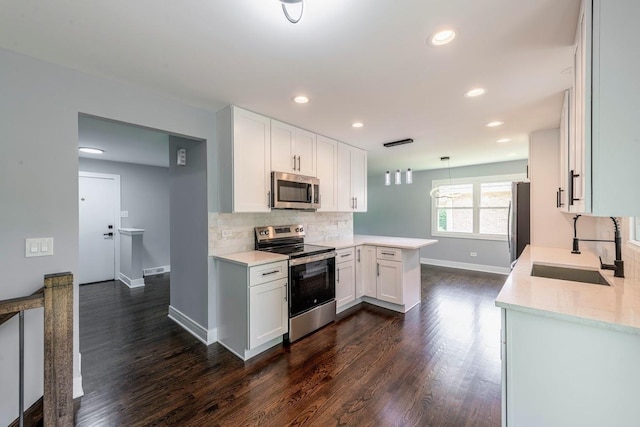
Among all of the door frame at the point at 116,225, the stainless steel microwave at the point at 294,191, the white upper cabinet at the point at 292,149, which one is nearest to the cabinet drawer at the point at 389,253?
the stainless steel microwave at the point at 294,191

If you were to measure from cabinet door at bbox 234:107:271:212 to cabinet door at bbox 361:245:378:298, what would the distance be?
1.69 metres

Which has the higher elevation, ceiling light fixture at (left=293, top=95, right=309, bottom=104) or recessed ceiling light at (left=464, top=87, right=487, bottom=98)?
ceiling light fixture at (left=293, top=95, right=309, bottom=104)

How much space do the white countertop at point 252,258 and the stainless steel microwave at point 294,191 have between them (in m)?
0.57

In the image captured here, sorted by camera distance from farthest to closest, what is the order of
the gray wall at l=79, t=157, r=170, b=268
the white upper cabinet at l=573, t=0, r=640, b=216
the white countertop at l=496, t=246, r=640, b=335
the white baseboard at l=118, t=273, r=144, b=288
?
the gray wall at l=79, t=157, r=170, b=268
the white baseboard at l=118, t=273, r=144, b=288
the white countertop at l=496, t=246, r=640, b=335
the white upper cabinet at l=573, t=0, r=640, b=216

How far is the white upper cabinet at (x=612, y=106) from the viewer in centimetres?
104

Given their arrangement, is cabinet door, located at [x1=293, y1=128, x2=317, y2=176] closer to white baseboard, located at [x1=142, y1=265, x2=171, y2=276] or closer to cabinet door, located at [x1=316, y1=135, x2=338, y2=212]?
cabinet door, located at [x1=316, y1=135, x2=338, y2=212]

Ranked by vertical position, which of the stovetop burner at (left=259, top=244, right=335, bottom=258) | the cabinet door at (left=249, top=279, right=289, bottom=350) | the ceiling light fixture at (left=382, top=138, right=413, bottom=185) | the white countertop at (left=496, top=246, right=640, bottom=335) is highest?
the ceiling light fixture at (left=382, top=138, right=413, bottom=185)

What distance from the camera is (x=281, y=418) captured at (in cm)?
177

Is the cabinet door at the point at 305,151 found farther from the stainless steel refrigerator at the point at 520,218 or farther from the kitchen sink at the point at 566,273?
the stainless steel refrigerator at the point at 520,218

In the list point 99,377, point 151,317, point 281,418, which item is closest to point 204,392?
point 281,418

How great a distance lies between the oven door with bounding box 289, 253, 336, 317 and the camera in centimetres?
281

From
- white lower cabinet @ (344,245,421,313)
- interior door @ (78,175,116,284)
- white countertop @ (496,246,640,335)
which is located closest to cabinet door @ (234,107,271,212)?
white lower cabinet @ (344,245,421,313)

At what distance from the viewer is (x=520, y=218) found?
3.70m

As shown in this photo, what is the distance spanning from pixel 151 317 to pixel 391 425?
10.5 feet
